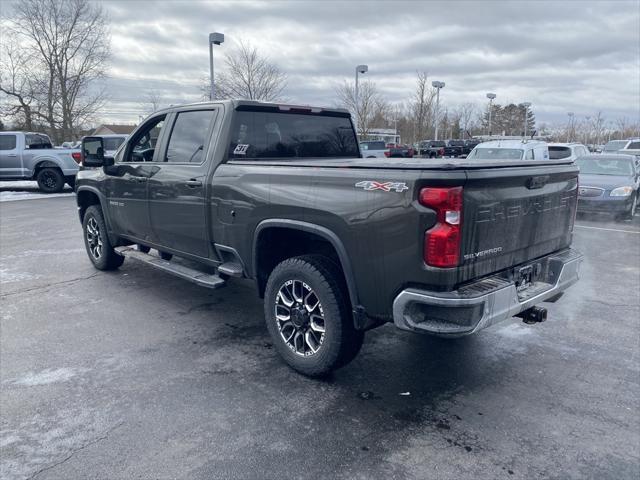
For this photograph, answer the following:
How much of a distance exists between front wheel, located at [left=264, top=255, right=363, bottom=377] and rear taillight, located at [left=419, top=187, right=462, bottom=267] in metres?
0.85

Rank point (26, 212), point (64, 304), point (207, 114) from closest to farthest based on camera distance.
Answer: point (207, 114) → point (64, 304) → point (26, 212)

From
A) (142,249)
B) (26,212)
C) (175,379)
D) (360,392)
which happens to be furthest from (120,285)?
(26,212)

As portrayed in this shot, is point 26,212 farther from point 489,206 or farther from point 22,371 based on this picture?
point 489,206

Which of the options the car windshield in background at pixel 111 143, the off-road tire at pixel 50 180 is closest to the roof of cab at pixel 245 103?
the car windshield in background at pixel 111 143

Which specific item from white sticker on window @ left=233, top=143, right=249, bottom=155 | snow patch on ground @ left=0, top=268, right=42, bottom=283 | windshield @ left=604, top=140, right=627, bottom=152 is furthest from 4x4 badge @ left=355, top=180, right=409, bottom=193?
windshield @ left=604, top=140, right=627, bottom=152

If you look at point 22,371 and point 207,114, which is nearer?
point 22,371

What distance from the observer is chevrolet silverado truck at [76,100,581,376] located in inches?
114

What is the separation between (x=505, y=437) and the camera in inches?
118

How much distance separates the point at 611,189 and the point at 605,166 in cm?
143

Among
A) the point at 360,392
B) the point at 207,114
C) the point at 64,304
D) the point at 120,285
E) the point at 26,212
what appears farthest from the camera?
the point at 26,212

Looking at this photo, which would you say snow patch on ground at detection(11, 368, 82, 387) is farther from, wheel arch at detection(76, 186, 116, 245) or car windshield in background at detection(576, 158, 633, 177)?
car windshield in background at detection(576, 158, 633, 177)

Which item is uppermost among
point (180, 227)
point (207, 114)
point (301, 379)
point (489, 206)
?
point (207, 114)

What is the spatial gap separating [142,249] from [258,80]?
22973mm

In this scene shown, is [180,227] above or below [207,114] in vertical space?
below
